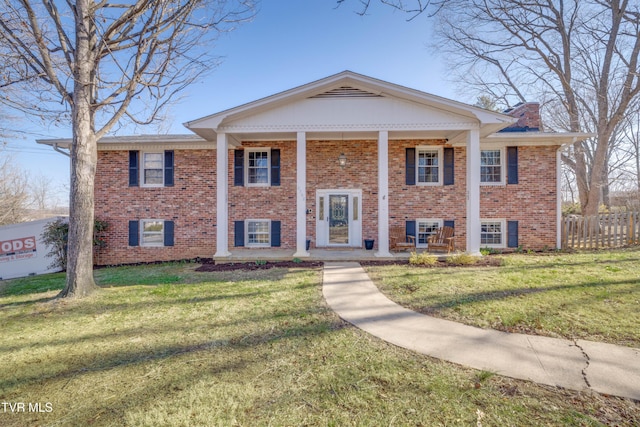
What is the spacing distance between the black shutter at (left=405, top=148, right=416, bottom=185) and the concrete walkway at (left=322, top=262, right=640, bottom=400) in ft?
21.7

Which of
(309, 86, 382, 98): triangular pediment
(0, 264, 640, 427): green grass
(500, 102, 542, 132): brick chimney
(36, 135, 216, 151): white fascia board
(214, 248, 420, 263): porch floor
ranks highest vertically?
(500, 102, 542, 132): brick chimney

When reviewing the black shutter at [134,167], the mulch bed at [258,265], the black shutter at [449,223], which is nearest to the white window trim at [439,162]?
the black shutter at [449,223]

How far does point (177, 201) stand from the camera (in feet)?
34.8

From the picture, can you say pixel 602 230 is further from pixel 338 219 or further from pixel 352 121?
pixel 352 121

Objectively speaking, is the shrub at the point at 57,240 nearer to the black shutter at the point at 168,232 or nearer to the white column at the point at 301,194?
the black shutter at the point at 168,232

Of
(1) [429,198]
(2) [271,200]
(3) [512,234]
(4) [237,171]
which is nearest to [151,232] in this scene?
(4) [237,171]

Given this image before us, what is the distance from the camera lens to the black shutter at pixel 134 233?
1066 cm

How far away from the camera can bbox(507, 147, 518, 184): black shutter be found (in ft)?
33.8

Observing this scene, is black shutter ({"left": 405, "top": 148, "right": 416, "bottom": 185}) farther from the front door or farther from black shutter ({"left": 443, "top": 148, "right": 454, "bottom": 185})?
the front door

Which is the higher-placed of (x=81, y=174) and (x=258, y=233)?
(x=81, y=174)

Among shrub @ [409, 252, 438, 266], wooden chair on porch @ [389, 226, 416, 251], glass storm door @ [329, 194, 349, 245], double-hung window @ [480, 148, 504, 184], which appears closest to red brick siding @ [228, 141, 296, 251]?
glass storm door @ [329, 194, 349, 245]

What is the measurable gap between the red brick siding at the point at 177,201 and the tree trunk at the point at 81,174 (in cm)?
486

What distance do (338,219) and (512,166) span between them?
6.48 metres

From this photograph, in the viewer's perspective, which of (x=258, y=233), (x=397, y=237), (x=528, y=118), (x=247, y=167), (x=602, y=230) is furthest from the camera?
(x=528, y=118)
